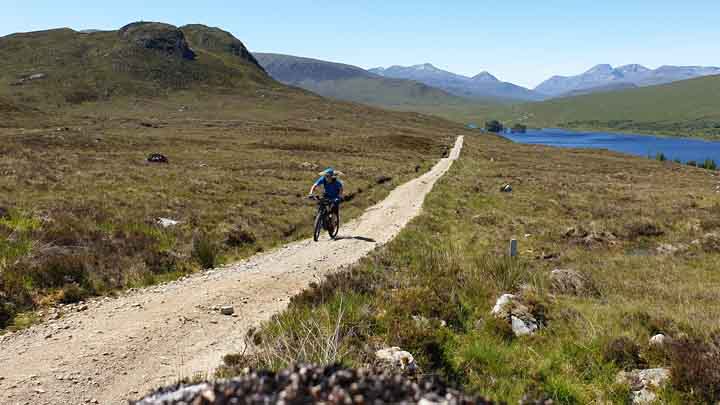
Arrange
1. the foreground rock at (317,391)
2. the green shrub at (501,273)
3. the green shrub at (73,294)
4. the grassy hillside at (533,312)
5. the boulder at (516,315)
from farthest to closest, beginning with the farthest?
the green shrub at (501,273), the green shrub at (73,294), the boulder at (516,315), the grassy hillside at (533,312), the foreground rock at (317,391)

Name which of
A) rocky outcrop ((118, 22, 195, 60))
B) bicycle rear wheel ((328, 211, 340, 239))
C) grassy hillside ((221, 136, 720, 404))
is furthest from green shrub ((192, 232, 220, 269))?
rocky outcrop ((118, 22, 195, 60))

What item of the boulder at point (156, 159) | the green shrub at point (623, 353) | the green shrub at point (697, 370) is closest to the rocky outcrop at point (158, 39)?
the boulder at point (156, 159)

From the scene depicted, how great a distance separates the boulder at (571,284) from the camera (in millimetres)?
11477

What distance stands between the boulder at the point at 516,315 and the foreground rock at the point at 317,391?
5.76 metres

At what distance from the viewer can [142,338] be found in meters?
8.22

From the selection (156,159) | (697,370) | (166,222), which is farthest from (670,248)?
(156,159)

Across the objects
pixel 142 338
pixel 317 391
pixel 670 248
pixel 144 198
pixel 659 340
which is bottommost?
pixel 670 248

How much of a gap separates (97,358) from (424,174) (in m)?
39.8

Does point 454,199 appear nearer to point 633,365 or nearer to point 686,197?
point 686,197

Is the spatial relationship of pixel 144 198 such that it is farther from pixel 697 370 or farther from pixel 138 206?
pixel 697 370

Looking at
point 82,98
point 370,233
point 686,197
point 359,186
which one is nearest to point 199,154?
point 359,186

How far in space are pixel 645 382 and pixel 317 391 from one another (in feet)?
18.9

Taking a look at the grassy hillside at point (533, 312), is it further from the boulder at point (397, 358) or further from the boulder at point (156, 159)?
the boulder at point (156, 159)

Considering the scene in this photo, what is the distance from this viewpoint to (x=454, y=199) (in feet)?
99.9
